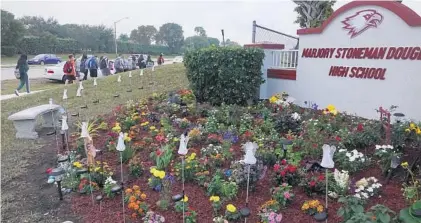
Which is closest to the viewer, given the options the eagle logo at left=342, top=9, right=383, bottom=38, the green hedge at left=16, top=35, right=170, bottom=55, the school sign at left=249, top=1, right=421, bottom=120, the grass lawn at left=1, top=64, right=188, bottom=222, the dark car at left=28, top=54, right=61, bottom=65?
the grass lawn at left=1, top=64, right=188, bottom=222

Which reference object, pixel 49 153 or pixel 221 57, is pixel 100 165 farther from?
pixel 221 57

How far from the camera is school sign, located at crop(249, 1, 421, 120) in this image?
6.10 m

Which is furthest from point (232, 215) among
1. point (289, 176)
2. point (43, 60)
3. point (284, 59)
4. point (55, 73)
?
point (43, 60)

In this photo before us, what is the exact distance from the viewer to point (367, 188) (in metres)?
3.81

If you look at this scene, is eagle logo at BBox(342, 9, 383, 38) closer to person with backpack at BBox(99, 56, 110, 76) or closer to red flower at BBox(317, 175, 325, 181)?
red flower at BBox(317, 175, 325, 181)

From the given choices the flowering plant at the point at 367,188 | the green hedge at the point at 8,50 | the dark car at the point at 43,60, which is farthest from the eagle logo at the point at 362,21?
the green hedge at the point at 8,50

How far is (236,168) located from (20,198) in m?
2.95

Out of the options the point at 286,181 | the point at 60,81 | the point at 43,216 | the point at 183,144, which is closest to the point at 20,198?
the point at 43,216

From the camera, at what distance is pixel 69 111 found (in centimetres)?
907

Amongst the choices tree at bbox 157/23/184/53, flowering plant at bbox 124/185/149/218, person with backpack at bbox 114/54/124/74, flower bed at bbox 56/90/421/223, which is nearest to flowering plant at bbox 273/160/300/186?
flower bed at bbox 56/90/421/223

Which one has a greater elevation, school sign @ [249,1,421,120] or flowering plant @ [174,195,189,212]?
school sign @ [249,1,421,120]

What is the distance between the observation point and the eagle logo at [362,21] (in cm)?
646

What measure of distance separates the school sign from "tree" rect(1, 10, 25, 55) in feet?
132

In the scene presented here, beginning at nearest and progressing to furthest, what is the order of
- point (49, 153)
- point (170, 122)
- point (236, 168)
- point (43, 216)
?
1. point (43, 216)
2. point (236, 168)
3. point (49, 153)
4. point (170, 122)
